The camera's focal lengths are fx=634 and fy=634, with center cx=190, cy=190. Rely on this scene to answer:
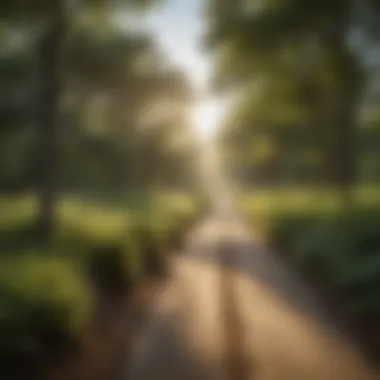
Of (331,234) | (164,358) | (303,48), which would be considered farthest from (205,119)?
(164,358)

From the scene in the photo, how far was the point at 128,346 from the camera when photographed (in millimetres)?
1491

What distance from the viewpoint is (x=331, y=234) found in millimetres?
1564

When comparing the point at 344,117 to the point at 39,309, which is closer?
the point at 39,309

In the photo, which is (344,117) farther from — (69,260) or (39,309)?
(39,309)

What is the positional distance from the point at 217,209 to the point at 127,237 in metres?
0.24

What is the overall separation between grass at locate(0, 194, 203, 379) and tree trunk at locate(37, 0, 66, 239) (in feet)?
0.09

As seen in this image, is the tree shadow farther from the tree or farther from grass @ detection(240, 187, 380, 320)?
the tree

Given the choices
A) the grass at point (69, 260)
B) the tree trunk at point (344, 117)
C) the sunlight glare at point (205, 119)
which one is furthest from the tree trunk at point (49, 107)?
the tree trunk at point (344, 117)

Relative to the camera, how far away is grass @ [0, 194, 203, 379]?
1386mm

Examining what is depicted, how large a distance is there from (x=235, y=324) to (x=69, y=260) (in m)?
0.43

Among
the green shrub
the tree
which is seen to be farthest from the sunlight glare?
the green shrub

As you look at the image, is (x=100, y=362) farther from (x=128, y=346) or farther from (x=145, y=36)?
(x=145, y=36)

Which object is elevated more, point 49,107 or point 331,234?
point 49,107

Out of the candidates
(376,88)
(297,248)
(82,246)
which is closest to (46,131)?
(82,246)
